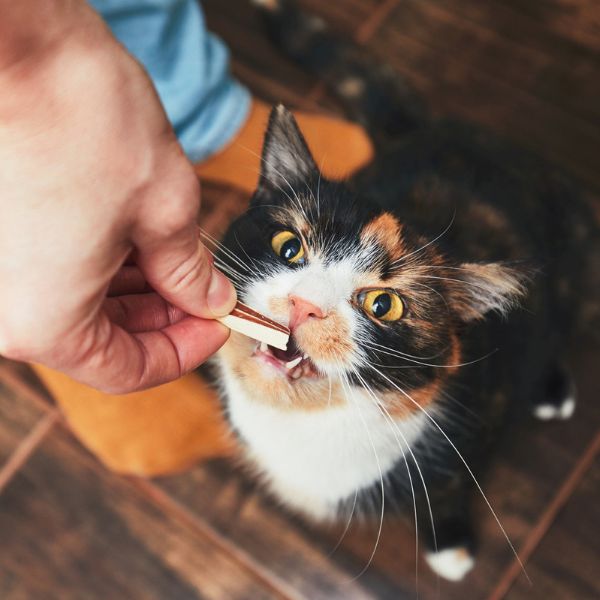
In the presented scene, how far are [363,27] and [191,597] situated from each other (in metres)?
Answer: 1.51

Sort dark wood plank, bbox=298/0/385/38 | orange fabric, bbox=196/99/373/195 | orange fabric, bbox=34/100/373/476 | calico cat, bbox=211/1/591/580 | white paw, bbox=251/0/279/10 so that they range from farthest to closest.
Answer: dark wood plank, bbox=298/0/385/38 → white paw, bbox=251/0/279/10 → orange fabric, bbox=196/99/373/195 → orange fabric, bbox=34/100/373/476 → calico cat, bbox=211/1/591/580

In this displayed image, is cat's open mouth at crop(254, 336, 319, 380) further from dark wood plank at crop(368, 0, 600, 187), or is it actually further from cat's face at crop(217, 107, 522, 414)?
dark wood plank at crop(368, 0, 600, 187)

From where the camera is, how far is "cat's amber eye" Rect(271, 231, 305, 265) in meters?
0.84

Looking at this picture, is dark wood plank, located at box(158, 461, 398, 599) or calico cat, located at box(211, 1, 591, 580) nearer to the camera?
calico cat, located at box(211, 1, 591, 580)

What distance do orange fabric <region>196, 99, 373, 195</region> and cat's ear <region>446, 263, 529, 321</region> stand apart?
62cm

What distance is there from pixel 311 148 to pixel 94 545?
1.00 metres

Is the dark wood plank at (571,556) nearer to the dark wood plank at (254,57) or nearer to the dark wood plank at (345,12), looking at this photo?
the dark wood plank at (254,57)

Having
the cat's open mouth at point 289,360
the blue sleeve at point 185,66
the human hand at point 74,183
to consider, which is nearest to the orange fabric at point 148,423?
the blue sleeve at point 185,66

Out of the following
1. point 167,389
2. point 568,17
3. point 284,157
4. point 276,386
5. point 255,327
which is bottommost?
point 167,389

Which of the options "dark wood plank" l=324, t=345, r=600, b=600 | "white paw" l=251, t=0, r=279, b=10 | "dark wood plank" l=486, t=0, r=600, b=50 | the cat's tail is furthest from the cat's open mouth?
"dark wood plank" l=486, t=0, r=600, b=50

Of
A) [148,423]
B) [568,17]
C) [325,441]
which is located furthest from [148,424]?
[568,17]

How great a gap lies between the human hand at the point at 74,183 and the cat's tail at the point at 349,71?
1053mm

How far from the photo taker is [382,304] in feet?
2.70

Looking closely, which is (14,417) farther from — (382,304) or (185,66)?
(382,304)
